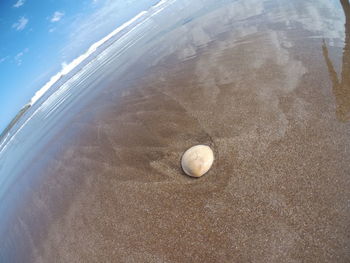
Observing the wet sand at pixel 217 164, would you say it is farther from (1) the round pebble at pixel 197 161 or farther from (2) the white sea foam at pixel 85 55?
(2) the white sea foam at pixel 85 55

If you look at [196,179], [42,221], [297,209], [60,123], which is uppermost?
[60,123]

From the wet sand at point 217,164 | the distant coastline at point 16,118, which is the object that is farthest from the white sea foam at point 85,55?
the wet sand at point 217,164

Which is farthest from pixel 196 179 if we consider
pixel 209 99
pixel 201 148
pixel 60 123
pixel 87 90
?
pixel 87 90

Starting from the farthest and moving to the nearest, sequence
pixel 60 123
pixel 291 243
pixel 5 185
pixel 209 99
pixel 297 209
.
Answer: pixel 60 123, pixel 5 185, pixel 209 99, pixel 297 209, pixel 291 243

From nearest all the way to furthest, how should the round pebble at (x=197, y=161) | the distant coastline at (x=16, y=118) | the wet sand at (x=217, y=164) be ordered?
the wet sand at (x=217, y=164) → the round pebble at (x=197, y=161) → the distant coastline at (x=16, y=118)

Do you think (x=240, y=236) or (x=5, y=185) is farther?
(x=5, y=185)

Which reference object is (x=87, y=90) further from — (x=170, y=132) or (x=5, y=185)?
(x=170, y=132)

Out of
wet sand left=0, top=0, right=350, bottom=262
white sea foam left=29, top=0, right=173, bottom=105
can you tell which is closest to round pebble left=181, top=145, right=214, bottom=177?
wet sand left=0, top=0, right=350, bottom=262
